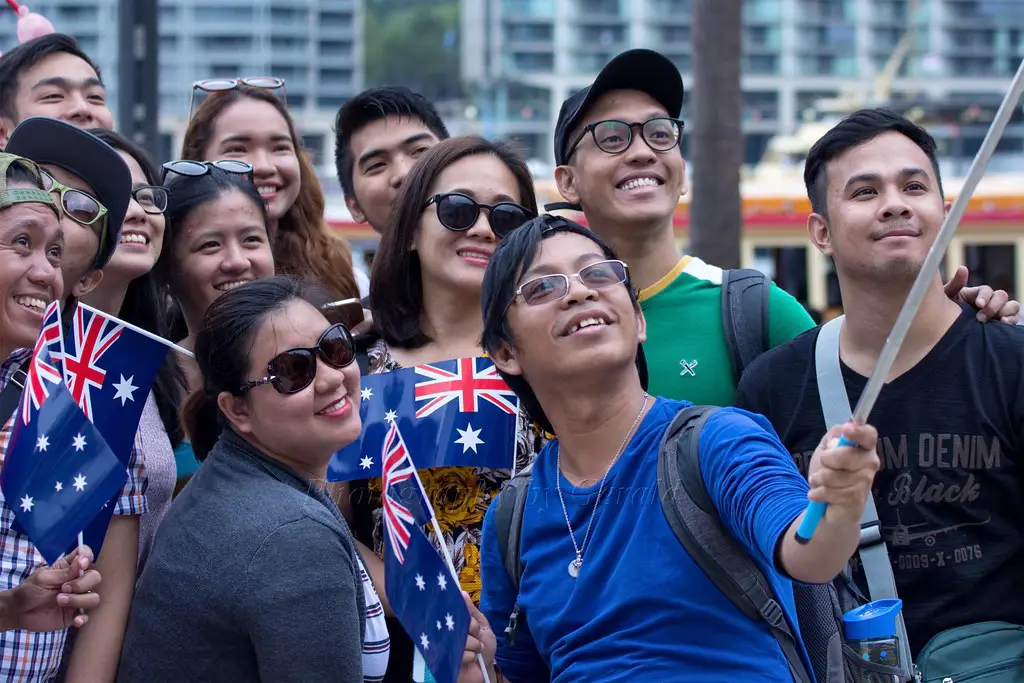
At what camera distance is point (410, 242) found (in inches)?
170

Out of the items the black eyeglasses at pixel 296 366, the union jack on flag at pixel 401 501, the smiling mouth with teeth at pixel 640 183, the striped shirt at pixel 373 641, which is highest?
the smiling mouth with teeth at pixel 640 183

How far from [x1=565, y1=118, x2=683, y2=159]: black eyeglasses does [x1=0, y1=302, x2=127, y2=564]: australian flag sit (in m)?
1.96

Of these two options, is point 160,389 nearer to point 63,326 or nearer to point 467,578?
point 63,326

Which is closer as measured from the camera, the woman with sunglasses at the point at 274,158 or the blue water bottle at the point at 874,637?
the blue water bottle at the point at 874,637

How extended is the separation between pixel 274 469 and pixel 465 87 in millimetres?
96518

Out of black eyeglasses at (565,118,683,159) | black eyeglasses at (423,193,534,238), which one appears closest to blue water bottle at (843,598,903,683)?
black eyeglasses at (423,193,534,238)

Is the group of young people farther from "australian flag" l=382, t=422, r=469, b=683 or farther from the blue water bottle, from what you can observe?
the blue water bottle

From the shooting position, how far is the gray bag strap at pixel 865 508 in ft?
11.8

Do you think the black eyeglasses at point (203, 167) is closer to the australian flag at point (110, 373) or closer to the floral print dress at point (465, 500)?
the australian flag at point (110, 373)

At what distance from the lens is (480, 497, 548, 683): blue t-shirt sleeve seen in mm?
3389

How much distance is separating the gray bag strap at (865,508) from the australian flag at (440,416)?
91cm

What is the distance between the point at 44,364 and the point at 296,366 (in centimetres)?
62

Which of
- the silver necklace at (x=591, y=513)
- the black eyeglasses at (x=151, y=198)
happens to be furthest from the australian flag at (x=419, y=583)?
the black eyeglasses at (x=151, y=198)

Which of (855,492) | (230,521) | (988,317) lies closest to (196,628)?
(230,521)
